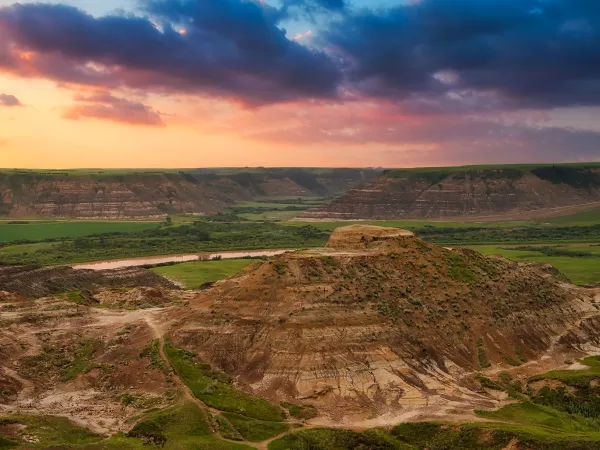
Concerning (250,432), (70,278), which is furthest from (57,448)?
(70,278)

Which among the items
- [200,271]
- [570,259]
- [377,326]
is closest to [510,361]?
[377,326]

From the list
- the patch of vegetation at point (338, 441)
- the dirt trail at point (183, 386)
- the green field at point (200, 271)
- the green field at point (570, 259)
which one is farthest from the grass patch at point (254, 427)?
the green field at point (570, 259)

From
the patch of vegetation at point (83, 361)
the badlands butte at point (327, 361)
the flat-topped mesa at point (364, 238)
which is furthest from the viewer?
the flat-topped mesa at point (364, 238)

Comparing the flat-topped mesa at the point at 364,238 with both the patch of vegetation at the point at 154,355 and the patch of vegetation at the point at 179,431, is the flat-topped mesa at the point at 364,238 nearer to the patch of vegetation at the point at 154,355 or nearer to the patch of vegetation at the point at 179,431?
the patch of vegetation at the point at 154,355

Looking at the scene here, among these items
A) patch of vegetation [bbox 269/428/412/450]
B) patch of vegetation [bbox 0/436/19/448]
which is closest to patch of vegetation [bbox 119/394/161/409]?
patch of vegetation [bbox 0/436/19/448]

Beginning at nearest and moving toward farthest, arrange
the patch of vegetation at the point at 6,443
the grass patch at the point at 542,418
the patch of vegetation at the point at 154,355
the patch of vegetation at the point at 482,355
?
the patch of vegetation at the point at 6,443, the grass patch at the point at 542,418, the patch of vegetation at the point at 154,355, the patch of vegetation at the point at 482,355

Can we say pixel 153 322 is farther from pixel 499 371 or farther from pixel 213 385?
pixel 499 371

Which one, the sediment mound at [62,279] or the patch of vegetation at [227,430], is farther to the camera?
the sediment mound at [62,279]
